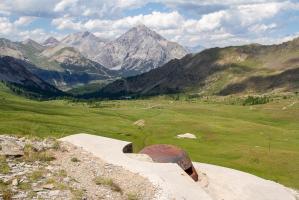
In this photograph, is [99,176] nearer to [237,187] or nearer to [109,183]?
[109,183]

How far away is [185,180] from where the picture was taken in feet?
129

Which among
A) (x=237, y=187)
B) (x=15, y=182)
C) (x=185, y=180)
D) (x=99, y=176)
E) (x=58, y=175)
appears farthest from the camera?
(x=237, y=187)

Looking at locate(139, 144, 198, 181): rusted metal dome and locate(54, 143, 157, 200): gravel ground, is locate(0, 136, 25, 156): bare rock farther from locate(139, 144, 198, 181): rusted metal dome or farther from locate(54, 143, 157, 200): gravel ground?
locate(139, 144, 198, 181): rusted metal dome

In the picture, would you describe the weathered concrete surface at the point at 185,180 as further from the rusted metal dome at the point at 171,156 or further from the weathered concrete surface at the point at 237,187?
the rusted metal dome at the point at 171,156

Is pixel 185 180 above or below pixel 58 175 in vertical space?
below

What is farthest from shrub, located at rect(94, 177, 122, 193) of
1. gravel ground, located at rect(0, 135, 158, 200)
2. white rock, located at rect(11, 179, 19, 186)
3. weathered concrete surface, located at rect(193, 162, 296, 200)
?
weathered concrete surface, located at rect(193, 162, 296, 200)

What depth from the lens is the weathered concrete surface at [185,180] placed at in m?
36.8

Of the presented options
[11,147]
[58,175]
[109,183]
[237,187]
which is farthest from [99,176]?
[237,187]

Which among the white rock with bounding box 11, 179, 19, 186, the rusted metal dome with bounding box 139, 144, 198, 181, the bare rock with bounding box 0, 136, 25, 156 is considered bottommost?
the rusted metal dome with bounding box 139, 144, 198, 181

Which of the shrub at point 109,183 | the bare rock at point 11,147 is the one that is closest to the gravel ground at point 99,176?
the shrub at point 109,183

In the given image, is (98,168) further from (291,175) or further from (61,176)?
(291,175)

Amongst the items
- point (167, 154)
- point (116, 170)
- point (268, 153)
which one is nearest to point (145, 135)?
point (268, 153)

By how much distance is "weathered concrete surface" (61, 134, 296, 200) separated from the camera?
121ft

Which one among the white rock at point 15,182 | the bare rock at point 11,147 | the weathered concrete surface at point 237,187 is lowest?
the weathered concrete surface at point 237,187
